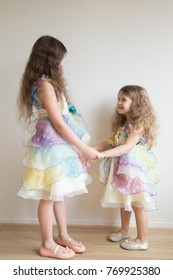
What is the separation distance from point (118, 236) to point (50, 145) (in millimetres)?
692

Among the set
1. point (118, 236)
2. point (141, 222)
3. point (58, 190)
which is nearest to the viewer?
point (58, 190)

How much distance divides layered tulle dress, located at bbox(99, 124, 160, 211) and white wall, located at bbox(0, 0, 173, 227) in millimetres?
220

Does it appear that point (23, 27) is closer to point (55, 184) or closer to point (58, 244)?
point (55, 184)

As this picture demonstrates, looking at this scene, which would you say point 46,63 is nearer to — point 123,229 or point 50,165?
point 50,165

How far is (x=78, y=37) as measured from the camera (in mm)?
1903

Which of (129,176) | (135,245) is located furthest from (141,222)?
(129,176)

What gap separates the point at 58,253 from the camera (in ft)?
5.24

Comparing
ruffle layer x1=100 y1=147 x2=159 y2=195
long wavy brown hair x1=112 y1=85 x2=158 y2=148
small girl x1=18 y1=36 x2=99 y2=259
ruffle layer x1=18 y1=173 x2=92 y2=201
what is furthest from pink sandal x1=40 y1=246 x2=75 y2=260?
long wavy brown hair x1=112 y1=85 x2=158 y2=148

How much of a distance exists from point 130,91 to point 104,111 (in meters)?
0.27

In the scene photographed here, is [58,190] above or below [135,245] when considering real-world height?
above

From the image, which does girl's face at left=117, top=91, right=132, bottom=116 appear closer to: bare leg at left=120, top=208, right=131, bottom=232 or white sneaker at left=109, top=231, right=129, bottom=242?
bare leg at left=120, top=208, right=131, bottom=232

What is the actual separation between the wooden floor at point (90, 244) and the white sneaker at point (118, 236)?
0.10ft

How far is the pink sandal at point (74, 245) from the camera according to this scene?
1.66 m
